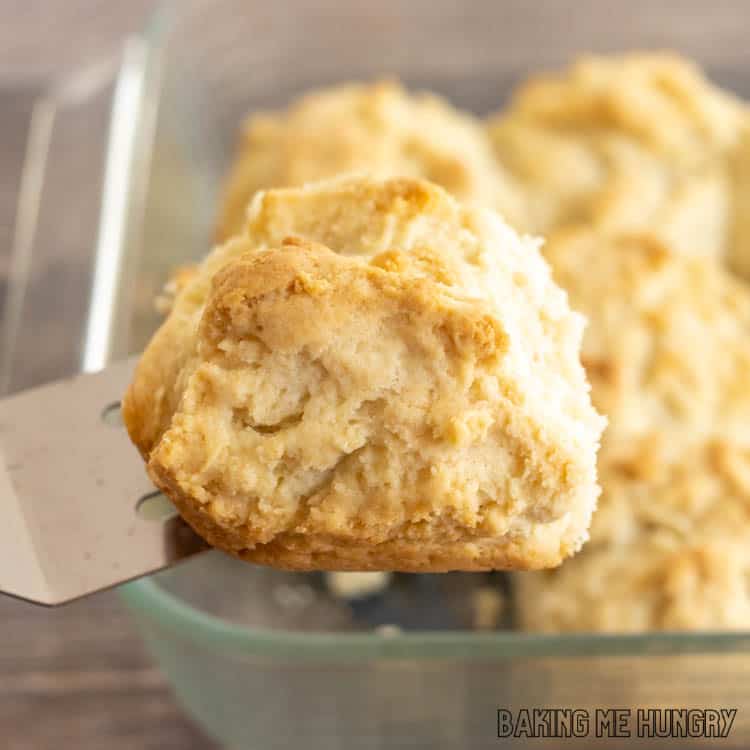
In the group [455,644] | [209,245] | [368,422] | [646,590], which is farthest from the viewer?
[209,245]

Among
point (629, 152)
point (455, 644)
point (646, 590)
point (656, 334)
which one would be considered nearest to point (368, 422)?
point (455, 644)

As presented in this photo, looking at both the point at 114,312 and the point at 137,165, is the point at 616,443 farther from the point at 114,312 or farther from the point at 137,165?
the point at 137,165

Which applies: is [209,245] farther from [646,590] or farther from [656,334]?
[646,590]

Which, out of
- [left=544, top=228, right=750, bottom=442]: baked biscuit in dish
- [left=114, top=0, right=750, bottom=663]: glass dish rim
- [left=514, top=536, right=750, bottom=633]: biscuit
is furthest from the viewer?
[left=544, top=228, right=750, bottom=442]: baked biscuit in dish

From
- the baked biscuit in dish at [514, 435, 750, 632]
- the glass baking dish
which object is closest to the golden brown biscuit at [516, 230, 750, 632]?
the baked biscuit in dish at [514, 435, 750, 632]

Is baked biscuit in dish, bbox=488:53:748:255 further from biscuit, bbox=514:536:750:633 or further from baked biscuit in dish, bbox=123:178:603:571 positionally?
baked biscuit in dish, bbox=123:178:603:571

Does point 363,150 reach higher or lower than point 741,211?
higher
